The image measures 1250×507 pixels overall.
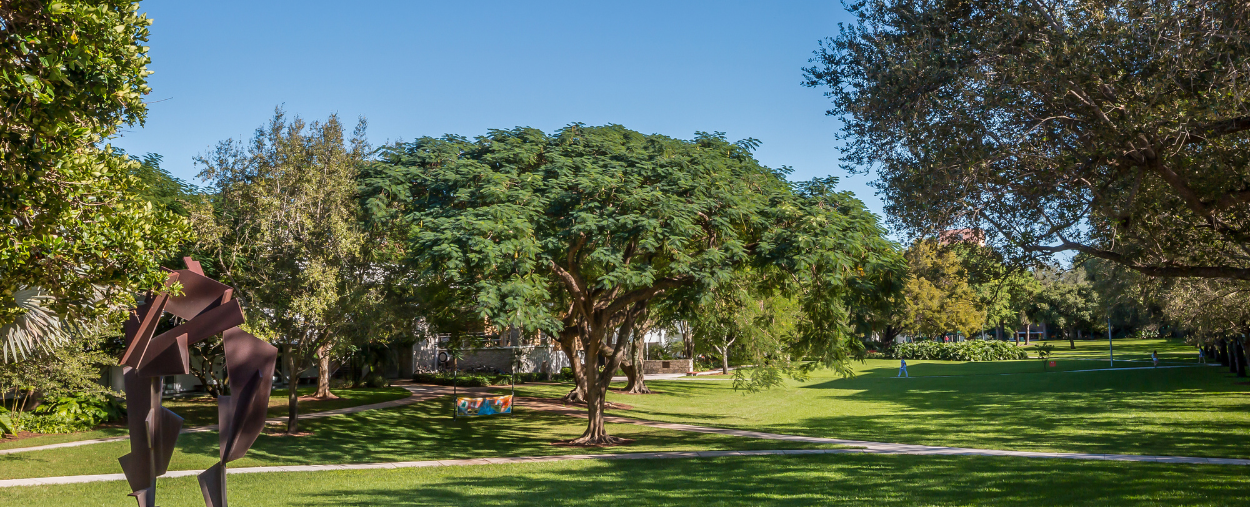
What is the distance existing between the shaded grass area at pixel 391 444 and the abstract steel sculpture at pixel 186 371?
400 inches

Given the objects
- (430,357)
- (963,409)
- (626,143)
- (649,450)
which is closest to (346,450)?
(649,450)

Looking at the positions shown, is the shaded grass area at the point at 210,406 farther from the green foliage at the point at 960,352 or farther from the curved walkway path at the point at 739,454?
the green foliage at the point at 960,352

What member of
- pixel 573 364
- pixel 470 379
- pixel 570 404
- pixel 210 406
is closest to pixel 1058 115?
pixel 573 364

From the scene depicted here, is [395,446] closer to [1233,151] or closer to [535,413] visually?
[535,413]

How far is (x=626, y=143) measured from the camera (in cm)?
2094

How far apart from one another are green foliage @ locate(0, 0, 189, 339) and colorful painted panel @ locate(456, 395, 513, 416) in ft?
Answer: 56.7

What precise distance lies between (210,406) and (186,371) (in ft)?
79.2

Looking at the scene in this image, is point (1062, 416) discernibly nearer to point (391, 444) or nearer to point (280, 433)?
point (391, 444)

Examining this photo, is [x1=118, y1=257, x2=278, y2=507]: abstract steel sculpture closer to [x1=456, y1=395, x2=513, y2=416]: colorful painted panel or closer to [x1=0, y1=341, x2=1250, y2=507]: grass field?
[x1=0, y1=341, x2=1250, y2=507]: grass field

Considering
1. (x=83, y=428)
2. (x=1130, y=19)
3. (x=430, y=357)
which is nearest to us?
(x=1130, y=19)

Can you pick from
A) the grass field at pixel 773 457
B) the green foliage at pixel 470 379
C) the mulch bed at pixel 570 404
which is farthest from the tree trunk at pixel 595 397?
the green foliage at pixel 470 379

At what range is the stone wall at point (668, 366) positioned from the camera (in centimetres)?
5575

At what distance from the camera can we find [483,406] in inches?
998

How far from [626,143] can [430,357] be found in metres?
28.8
